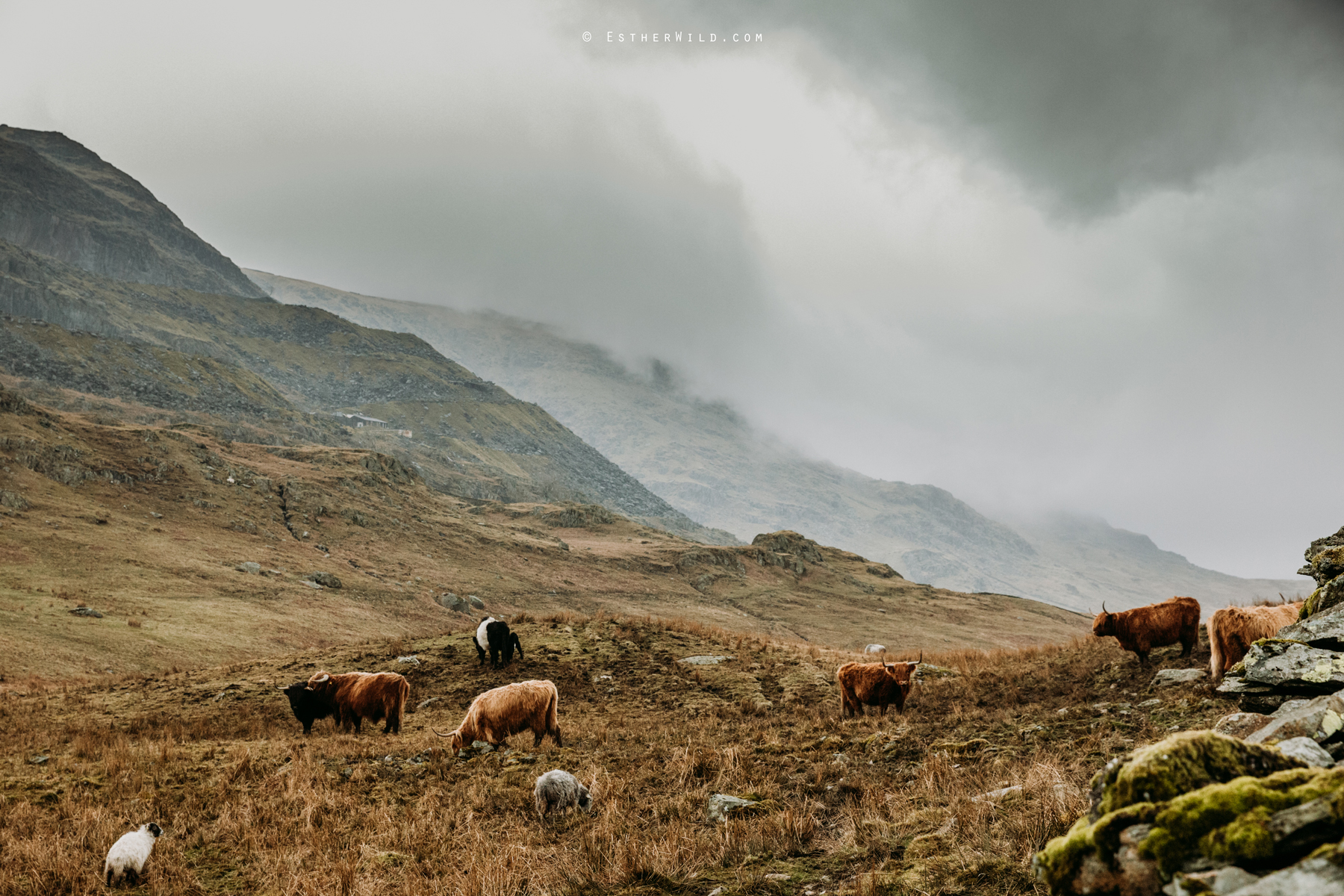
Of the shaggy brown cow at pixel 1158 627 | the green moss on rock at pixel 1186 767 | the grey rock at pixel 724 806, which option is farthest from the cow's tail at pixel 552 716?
the shaggy brown cow at pixel 1158 627

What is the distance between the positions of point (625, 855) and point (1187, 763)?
217 inches

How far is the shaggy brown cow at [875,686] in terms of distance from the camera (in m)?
16.4

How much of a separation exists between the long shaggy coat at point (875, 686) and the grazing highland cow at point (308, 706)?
46.8ft

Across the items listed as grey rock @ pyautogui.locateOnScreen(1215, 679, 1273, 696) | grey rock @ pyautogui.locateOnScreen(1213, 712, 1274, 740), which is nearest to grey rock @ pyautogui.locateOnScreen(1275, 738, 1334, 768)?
grey rock @ pyautogui.locateOnScreen(1213, 712, 1274, 740)

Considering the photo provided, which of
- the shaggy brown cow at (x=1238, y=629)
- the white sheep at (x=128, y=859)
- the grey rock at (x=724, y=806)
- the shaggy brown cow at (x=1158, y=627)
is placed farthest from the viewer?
the shaggy brown cow at (x=1158, y=627)

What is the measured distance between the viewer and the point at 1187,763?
11.9 ft

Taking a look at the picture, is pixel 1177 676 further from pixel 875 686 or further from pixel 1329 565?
pixel 875 686

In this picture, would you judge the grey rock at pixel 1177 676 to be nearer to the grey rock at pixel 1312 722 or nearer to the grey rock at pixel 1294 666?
the grey rock at pixel 1294 666

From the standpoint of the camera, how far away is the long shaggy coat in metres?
16.4

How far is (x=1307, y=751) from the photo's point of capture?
13.6ft

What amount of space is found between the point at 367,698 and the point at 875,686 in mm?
13792

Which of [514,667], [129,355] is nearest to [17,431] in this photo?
[514,667]

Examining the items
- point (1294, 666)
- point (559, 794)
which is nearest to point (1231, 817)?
point (1294, 666)

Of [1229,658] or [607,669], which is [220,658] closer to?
[607,669]
